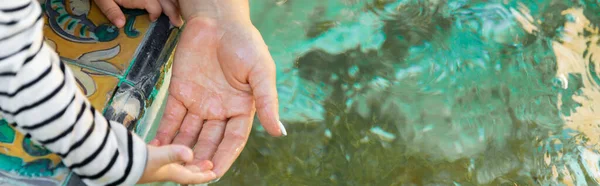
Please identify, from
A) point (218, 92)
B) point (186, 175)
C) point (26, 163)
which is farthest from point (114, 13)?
point (186, 175)

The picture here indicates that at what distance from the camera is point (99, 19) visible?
68.2 inches

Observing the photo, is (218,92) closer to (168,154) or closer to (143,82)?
(143,82)

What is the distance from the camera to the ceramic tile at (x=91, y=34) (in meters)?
1.61

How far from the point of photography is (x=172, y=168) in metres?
1.31

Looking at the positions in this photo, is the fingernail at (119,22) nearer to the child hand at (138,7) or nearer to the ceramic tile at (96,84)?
the child hand at (138,7)

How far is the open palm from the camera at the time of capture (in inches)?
58.5

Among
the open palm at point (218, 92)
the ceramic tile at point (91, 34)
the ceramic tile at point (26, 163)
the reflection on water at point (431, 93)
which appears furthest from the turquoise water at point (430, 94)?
the ceramic tile at point (26, 163)

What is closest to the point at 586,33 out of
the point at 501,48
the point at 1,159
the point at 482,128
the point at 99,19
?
the point at 501,48

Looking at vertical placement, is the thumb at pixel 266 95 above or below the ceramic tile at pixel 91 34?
above

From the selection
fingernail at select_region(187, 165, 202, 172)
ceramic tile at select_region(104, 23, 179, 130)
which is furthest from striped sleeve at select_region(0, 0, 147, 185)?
ceramic tile at select_region(104, 23, 179, 130)

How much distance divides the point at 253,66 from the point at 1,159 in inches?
24.3

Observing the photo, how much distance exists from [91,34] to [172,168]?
0.57 metres

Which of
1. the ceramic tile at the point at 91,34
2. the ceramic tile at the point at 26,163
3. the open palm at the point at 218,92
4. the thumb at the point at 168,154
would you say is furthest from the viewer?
the ceramic tile at the point at 91,34

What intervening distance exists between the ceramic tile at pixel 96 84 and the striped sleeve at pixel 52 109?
0.30 meters
